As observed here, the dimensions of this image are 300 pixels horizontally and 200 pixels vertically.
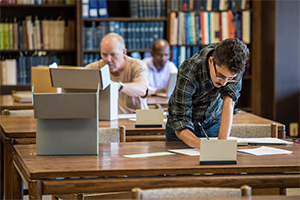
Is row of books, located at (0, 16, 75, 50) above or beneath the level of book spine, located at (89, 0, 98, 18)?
beneath

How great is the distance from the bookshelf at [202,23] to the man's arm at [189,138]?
336 cm

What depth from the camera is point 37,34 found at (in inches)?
209

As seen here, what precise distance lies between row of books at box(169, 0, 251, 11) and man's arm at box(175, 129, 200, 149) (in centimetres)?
346

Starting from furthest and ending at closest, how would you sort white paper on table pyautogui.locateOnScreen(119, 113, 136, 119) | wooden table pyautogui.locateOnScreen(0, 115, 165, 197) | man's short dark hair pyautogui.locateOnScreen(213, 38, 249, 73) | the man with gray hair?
the man with gray hair < white paper on table pyautogui.locateOnScreen(119, 113, 136, 119) < wooden table pyautogui.locateOnScreen(0, 115, 165, 197) < man's short dark hair pyautogui.locateOnScreen(213, 38, 249, 73)

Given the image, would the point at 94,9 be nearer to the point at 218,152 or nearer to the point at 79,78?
the point at 79,78

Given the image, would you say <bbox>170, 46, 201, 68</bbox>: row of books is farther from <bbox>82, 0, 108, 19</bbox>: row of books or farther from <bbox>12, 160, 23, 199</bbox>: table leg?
<bbox>12, 160, 23, 199</bbox>: table leg

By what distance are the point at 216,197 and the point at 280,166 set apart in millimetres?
416

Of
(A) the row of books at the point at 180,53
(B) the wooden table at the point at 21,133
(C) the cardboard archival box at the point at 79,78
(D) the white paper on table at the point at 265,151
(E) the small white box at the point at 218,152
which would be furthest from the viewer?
(A) the row of books at the point at 180,53

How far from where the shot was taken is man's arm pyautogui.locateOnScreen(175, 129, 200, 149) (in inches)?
78.1

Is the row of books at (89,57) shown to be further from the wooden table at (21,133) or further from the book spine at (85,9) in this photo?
the wooden table at (21,133)

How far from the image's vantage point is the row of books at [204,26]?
5.29 metres

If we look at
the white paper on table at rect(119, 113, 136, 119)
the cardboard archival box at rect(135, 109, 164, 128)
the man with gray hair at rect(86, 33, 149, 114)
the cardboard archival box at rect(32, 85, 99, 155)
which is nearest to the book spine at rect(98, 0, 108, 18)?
the man with gray hair at rect(86, 33, 149, 114)

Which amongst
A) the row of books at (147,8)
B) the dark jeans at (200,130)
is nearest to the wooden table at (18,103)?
the row of books at (147,8)

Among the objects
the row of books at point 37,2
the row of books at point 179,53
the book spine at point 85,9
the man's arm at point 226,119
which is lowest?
the man's arm at point 226,119
